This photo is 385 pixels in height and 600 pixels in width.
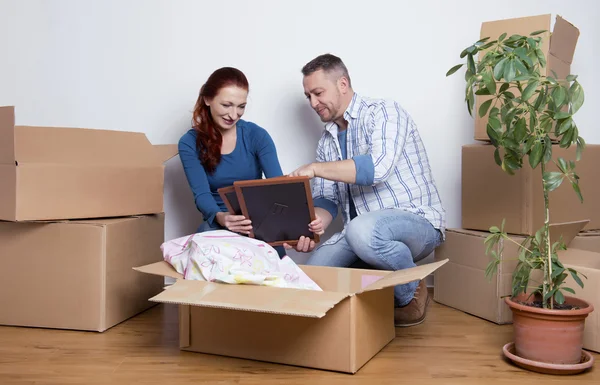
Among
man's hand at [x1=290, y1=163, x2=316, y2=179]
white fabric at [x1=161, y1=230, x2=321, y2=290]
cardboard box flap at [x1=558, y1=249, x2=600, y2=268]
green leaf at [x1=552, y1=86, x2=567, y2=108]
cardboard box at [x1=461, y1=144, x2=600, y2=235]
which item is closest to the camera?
green leaf at [x1=552, y1=86, x2=567, y2=108]

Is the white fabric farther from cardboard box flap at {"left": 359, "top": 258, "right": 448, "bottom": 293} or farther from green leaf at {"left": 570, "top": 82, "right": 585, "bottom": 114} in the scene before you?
green leaf at {"left": 570, "top": 82, "right": 585, "bottom": 114}

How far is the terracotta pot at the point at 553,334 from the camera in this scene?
1.40 m

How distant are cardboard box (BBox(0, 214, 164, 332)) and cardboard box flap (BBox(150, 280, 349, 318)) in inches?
17.2

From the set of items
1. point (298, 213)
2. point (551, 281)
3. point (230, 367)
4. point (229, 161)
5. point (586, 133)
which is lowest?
point (230, 367)

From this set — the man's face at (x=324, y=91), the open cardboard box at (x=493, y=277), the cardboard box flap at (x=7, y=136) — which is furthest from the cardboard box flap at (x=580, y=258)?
the cardboard box flap at (x=7, y=136)

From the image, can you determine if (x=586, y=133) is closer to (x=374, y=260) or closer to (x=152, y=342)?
(x=374, y=260)

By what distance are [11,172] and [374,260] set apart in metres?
1.09

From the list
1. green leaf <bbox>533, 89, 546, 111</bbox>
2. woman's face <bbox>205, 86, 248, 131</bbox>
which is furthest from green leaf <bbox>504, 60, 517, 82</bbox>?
woman's face <bbox>205, 86, 248, 131</bbox>

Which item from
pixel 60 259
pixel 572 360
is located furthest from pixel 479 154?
pixel 60 259

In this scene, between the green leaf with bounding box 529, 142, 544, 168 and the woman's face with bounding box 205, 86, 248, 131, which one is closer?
the green leaf with bounding box 529, 142, 544, 168

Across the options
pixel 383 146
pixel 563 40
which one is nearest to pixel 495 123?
pixel 383 146

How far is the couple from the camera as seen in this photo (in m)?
1.85

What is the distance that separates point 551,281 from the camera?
1.48m

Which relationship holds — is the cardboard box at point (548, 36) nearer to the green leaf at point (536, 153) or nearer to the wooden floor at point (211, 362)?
the green leaf at point (536, 153)
